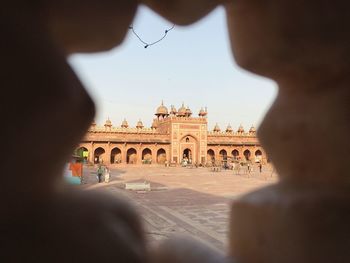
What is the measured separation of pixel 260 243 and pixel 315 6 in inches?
19.9

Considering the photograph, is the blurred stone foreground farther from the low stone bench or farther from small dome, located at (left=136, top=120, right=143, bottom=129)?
small dome, located at (left=136, top=120, right=143, bottom=129)

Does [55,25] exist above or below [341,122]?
above

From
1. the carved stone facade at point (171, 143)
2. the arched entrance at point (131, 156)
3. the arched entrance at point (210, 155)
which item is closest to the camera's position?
the carved stone facade at point (171, 143)

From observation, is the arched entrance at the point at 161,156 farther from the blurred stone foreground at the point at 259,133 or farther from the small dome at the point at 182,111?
the blurred stone foreground at the point at 259,133

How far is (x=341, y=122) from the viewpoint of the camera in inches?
30.1

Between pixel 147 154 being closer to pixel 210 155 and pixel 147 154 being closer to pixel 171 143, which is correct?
pixel 171 143

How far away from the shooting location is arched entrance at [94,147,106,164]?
93.7ft

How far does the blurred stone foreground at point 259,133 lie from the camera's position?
0.47 m

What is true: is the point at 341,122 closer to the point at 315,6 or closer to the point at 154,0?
the point at 315,6

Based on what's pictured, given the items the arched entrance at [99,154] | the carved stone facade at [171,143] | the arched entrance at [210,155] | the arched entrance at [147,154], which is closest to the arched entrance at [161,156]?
the carved stone facade at [171,143]

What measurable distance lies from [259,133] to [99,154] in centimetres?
2866

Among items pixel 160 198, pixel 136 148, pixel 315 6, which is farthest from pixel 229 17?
pixel 136 148

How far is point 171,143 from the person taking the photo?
29.7 m

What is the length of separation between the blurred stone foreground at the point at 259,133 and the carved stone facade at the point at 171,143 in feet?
88.8
